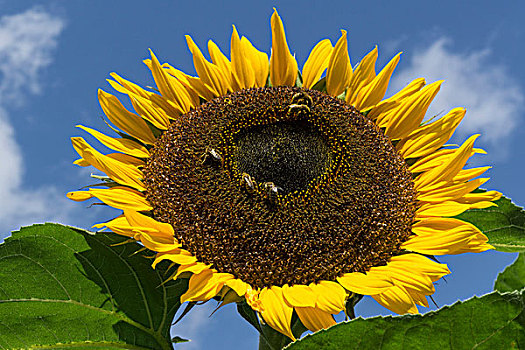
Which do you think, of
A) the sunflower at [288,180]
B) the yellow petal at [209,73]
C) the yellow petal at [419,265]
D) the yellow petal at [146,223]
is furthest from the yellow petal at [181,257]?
the yellow petal at [209,73]

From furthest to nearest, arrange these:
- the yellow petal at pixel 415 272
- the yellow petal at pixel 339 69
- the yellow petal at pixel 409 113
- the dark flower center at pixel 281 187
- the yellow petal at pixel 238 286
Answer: the yellow petal at pixel 339 69
the yellow petal at pixel 409 113
the dark flower center at pixel 281 187
the yellow petal at pixel 415 272
the yellow petal at pixel 238 286

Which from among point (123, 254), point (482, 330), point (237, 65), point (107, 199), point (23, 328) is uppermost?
point (237, 65)

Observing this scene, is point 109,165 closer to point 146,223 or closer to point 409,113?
point 146,223

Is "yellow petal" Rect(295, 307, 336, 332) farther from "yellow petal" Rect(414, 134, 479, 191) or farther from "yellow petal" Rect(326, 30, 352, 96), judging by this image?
"yellow petal" Rect(326, 30, 352, 96)

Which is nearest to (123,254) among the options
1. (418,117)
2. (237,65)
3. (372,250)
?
(372,250)

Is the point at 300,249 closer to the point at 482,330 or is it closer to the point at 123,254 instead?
the point at 123,254

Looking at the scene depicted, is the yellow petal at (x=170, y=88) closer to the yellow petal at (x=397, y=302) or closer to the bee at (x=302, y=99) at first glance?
the bee at (x=302, y=99)
